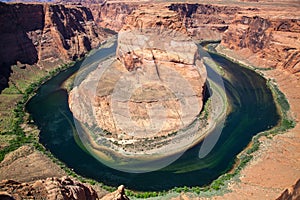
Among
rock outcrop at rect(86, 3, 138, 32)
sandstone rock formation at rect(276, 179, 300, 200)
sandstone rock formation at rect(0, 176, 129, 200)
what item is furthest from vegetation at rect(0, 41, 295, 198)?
rock outcrop at rect(86, 3, 138, 32)

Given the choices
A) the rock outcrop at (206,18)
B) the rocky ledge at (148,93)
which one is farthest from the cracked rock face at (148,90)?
the rock outcrop at (206,18)

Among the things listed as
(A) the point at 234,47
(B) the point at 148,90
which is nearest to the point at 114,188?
(B) the point at 148,90

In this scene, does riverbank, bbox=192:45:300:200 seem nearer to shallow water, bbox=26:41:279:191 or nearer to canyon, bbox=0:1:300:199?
canyon, bbox=0:1:300:199

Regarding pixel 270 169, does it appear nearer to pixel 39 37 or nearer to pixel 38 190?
pixel 38 190

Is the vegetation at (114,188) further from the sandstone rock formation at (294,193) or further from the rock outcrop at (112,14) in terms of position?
the rock outcrop at (112,14)

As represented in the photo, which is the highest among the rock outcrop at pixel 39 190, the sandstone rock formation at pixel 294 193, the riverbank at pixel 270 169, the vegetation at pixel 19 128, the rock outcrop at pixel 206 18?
the sandstone rock formation at pixel 294 193

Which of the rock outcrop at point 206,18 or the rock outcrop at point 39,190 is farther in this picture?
the rock outcrop at point 206,18

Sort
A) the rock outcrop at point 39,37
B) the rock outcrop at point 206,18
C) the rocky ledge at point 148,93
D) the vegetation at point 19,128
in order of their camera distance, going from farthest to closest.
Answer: the rock outcrop at point 206,18
the rock outcrop at point 39,37
the rocky ledge at point 148,93
the vegetation at point 19,128
